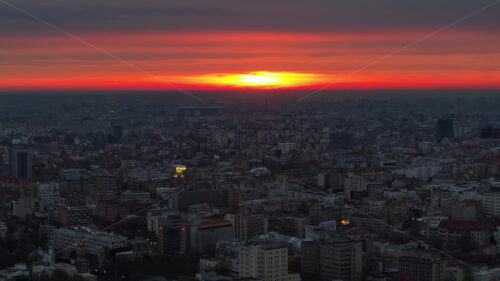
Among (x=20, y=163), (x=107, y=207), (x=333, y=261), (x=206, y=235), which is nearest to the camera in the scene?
(x=333, y=261)

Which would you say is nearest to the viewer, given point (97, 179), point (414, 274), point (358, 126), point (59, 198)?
point (414, 274)

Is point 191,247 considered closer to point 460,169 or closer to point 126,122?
point 460,169

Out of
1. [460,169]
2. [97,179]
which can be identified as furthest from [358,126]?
[97,179]

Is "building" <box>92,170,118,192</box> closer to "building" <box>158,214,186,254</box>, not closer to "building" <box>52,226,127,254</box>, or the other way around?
"building" <box>52,226,127,254</box>

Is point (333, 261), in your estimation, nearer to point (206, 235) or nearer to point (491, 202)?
point (206, 235)

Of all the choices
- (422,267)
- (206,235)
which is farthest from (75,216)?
(422,267)

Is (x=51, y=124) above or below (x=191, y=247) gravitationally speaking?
above
